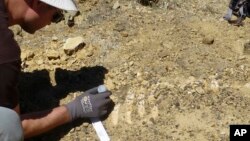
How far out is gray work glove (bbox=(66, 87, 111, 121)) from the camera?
9.41 feet

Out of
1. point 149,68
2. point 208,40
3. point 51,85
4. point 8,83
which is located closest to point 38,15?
point 8,83

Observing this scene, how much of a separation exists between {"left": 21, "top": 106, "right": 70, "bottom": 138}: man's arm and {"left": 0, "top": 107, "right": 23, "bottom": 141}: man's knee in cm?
19

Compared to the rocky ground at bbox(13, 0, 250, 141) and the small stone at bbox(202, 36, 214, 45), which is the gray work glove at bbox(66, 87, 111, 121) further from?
the small stone at bbox(202, 36, 214, 45)

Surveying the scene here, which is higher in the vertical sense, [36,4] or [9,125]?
[36,4]

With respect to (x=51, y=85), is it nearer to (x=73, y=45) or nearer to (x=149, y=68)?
(x=73, y=45)

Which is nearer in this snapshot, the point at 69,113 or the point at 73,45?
the point at 69,113

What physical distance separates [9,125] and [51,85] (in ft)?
2.62

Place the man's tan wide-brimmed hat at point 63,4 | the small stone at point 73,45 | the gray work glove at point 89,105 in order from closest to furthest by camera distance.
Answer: the man's tan wide-brimmed hat at point 63,4 → the gray work glove at point 89,105 → the small stone at point 73,45

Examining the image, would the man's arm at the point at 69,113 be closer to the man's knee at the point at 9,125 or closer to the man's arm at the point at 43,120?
the man's arm at the point at 43,120

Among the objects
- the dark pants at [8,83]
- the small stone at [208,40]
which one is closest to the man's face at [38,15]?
the dark pants at [8,83]

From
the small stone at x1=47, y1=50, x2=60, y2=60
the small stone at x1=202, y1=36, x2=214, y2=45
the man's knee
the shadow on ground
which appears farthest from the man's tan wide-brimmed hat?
the small stone at x1=202, y1=36, x2=214, y2=45

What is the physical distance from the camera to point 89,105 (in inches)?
114

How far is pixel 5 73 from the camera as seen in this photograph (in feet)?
7.92

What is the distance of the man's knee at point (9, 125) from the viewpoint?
7.95 feet
